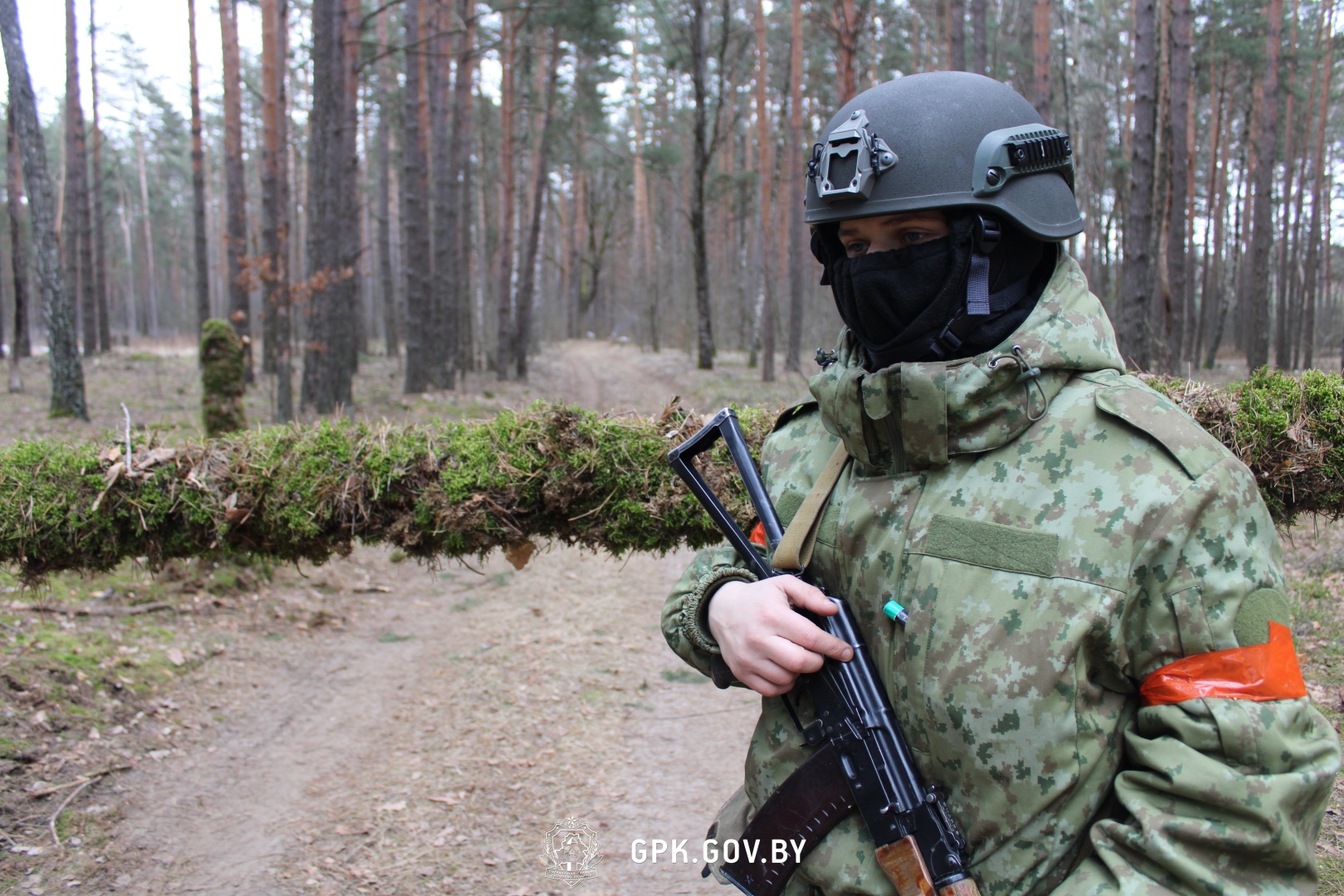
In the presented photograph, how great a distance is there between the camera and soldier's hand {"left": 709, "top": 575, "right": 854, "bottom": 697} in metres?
1.55

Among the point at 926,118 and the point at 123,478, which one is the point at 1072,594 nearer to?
the point at 926,118

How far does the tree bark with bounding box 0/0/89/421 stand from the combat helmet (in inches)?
556

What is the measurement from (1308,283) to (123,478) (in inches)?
1124

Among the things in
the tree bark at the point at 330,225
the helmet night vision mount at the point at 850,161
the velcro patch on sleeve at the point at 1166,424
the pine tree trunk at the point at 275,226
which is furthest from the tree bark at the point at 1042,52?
the velcro patch on sleeve at the point at 1166,424

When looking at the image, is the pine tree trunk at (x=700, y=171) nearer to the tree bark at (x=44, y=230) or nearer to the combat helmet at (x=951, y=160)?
the tree bark at (x=44, y=230)

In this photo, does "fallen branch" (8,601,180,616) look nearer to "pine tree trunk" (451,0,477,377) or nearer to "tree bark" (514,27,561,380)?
"pine tree trunk" (451,0,477,377)

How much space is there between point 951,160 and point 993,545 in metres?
0.77

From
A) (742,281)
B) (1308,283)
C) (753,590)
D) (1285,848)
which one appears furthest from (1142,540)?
(742,281)

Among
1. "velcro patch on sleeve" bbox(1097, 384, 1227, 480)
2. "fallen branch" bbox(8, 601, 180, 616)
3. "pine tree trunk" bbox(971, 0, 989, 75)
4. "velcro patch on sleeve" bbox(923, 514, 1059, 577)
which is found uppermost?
"pine tree trunk" bbox(971, 0, 989, 75)

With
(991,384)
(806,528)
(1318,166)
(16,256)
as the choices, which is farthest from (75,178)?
(1318,166)

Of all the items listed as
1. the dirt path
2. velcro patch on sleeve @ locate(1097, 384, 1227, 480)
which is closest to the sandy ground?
the dirt path

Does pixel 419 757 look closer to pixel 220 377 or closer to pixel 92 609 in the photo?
pixel 92 609

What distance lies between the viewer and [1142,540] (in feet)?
4.27

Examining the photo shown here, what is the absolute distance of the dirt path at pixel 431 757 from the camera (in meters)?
3.97
